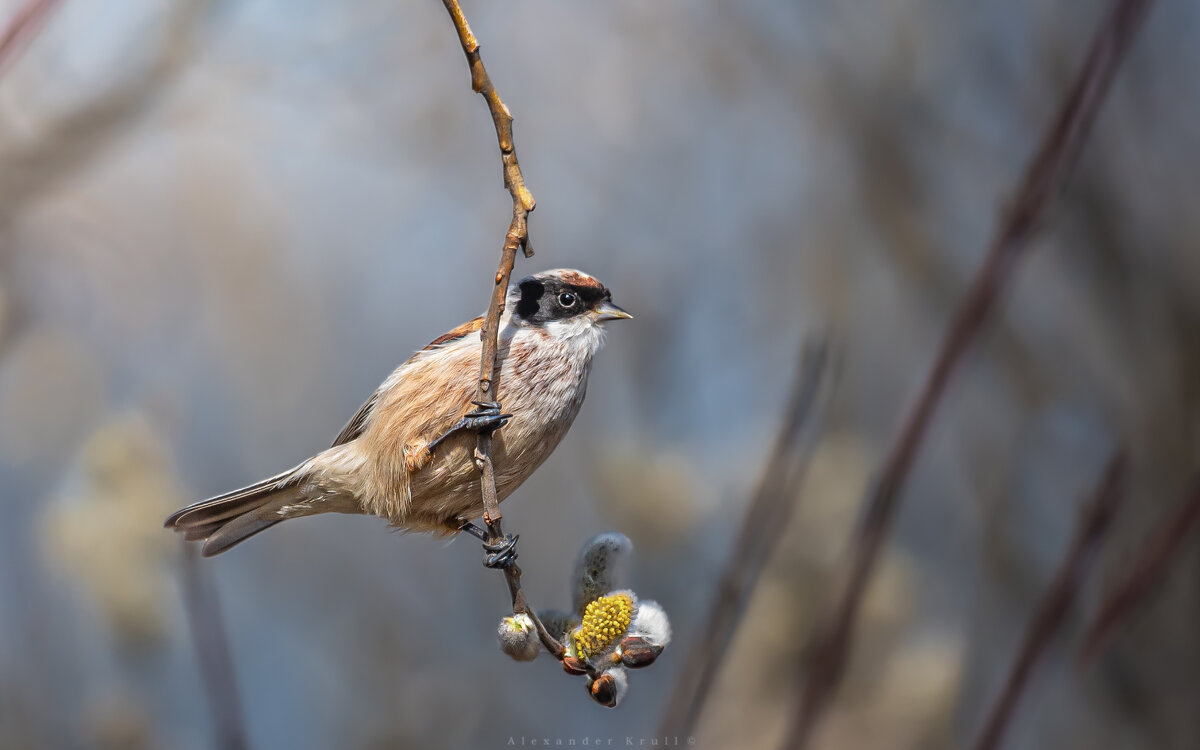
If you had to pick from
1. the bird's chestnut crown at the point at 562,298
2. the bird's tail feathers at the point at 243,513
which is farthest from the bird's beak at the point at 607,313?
the bird's tail feathers at the point at 243,513

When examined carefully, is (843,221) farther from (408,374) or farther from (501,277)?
(501,277)

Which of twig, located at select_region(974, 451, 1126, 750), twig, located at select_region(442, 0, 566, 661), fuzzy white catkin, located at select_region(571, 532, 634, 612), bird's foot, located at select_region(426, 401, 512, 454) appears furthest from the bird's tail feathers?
twig, located at select_region(974, 451, 1126, 750)

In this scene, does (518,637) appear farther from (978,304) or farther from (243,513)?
(243,513)

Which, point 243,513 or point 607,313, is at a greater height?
point 607,313

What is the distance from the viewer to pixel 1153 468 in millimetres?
4711

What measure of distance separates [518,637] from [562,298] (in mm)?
875

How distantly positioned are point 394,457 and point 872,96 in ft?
13.3

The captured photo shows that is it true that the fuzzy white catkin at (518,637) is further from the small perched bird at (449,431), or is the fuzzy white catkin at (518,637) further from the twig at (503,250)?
the small perched bird at (449,431)

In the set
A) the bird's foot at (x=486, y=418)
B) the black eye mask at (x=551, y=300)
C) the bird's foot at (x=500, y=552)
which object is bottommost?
the bird's foot at (x=500, y=552)

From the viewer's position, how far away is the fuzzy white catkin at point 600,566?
1.58m

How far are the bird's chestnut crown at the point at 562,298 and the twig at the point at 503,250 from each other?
0.45m

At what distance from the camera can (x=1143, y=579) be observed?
3.81 ft

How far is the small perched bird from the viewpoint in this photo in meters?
1.89

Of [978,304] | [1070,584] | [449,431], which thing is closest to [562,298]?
[449,431]
